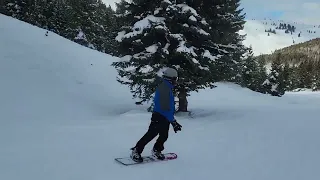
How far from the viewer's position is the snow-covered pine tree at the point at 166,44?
1291cm

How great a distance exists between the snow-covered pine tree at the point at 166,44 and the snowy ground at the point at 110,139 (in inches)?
71.2

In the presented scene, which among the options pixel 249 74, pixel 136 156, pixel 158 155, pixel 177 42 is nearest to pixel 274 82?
pixel 249 74

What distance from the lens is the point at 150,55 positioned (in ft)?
43.7

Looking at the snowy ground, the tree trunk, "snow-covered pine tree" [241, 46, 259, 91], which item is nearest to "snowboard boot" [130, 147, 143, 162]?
the snowy ground

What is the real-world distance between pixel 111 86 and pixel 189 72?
34.5ft

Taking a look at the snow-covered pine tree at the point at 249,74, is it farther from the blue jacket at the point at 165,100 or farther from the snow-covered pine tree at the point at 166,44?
the blue jacket at the point at 165,100

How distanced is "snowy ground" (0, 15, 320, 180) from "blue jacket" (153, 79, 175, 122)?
1109mm

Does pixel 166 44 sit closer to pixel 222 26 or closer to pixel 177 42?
pixel 177 42

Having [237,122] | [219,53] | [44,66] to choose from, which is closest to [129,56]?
[219,53]

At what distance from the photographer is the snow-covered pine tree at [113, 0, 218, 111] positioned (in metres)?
12.9

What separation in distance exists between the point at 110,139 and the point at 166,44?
18.4 feet

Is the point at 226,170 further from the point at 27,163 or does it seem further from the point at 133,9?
the point at 133,9

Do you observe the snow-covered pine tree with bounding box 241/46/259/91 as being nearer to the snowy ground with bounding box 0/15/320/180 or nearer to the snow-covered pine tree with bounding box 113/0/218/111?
the snowy ground with bounding box 0/15/320/180

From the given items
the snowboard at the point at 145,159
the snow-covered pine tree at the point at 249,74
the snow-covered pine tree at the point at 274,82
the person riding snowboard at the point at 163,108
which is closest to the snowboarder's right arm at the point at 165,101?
the person riding snowboard at the point at 163,108
